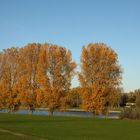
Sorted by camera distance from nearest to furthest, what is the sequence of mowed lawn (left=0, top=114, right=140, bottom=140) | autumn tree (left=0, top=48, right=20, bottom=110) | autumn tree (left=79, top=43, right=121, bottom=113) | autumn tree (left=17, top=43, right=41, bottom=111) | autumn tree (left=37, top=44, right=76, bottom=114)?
mowed lawn (left=0, top=114, right=140, bottom=140), autumn tree (left=79, top=43, right=121, bottom=113), autumn tree (left=37, top=44, right=76, bottom=114), autumn tree (left=17, top=43, right=41, bottom=111), autumn tree (left=0, top=48, right=20, bottom=110)

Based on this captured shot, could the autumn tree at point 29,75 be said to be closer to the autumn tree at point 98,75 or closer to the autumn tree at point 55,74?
the autumn tree at point 55,74

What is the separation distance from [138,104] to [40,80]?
16.1m

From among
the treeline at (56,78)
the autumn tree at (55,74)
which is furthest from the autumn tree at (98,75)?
the autumn tree at (55,74)

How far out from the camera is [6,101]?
2470 inches

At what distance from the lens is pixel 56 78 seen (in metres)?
56.8

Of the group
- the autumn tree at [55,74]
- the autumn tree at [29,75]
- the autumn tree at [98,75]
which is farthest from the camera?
the autumn tree at [29,75]

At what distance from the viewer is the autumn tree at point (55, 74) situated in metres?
55.8

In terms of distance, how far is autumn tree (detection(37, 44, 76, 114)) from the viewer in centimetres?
5584

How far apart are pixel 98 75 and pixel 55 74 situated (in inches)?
285

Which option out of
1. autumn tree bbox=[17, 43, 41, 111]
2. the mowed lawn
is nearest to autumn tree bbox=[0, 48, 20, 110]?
autumn tree bbox=[17, 43, 41, 111]

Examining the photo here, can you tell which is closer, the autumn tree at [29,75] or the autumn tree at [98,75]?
the autumn tree at [98,75]

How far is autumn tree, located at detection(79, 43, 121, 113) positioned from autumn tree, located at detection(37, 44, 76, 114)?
3.26 m

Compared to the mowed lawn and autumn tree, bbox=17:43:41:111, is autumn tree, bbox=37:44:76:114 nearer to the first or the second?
autumn tree, bbox=17:43:41:111

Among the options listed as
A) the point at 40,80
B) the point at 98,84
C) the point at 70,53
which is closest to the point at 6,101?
the point at 40,80
